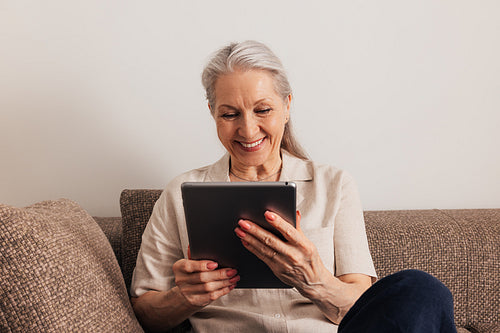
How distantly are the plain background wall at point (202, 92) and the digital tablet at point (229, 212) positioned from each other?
2.55 ft

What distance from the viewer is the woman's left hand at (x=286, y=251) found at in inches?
40.1

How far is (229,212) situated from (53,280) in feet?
1.24

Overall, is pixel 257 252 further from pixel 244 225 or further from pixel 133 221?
pixel 133 221

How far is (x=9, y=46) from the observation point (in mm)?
1736

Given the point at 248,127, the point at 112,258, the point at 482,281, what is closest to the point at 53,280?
the point at 112,258

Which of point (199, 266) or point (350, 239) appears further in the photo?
point (350, 239)

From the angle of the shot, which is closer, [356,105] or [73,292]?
[73,292]

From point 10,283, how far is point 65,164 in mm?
1055

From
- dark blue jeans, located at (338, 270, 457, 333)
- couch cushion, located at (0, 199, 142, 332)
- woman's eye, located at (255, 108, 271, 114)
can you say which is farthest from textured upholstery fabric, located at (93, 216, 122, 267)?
dark blue jeans, located at (338, 270, 457, 333)

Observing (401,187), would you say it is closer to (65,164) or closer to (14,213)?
(65,164)

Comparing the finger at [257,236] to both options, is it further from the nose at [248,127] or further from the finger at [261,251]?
the nose at [248,127]

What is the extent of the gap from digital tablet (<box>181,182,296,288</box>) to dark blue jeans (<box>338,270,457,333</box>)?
237 mm

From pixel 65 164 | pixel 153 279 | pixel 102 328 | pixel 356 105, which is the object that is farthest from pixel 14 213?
pixel 356 105

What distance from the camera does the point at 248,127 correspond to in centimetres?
130
